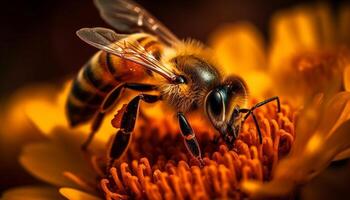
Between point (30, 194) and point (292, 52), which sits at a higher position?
point (292, 52)

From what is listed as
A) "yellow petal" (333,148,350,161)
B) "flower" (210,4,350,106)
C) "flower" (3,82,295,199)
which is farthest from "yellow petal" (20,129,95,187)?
"yellow petal" (333,148,350,161)

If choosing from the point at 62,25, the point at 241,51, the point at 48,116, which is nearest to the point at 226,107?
the point at 48,116

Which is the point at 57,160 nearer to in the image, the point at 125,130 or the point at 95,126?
the point at 95,126

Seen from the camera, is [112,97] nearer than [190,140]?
No

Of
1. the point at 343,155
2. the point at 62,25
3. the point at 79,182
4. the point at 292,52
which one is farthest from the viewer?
the point at 62,25

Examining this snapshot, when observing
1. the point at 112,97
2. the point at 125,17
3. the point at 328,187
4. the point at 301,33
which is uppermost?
the point at 125,17

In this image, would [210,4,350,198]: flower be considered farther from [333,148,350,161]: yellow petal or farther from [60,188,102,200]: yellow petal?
[60,188,102,200]: yellow petal
